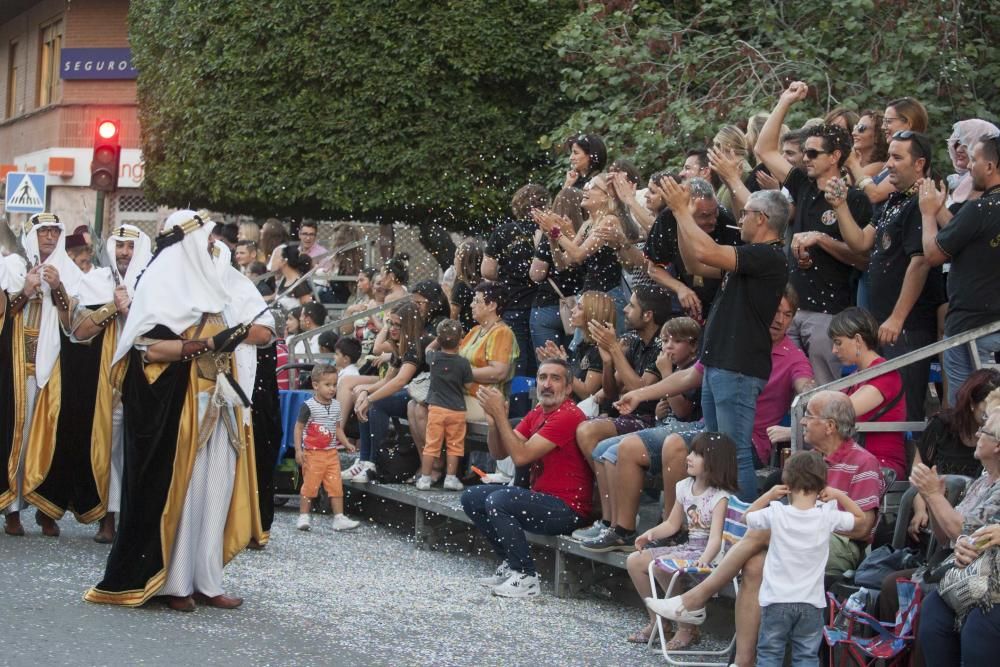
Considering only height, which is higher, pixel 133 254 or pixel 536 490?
pixel 133 254

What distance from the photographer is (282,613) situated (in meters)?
8.80

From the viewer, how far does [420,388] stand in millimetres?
12133

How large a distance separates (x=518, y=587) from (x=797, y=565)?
2.75 meters

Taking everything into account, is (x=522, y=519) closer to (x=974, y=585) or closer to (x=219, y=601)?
(x=219, y=601)

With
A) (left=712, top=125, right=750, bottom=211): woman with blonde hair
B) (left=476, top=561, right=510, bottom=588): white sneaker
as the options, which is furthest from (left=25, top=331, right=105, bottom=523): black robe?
(left=712, top=125, right=750, bottom=211): woman with blonde hair

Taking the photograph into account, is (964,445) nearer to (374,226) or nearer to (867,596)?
(867,596)

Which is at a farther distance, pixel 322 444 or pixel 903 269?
pixel 322 444

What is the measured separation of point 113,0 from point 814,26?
79.2ft

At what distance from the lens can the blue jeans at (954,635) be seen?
20.8 ft

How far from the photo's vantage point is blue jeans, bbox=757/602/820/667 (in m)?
7.06

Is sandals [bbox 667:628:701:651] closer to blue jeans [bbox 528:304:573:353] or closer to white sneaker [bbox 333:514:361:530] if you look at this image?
blue jeans [bbox 528:304:573:353]

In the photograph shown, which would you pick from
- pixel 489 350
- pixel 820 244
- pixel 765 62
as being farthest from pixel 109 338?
pixel 765 62

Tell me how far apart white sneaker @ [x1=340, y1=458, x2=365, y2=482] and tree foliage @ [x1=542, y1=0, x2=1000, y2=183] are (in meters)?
3.43

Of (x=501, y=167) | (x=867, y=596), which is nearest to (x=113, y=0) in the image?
(x=501, y=167)
